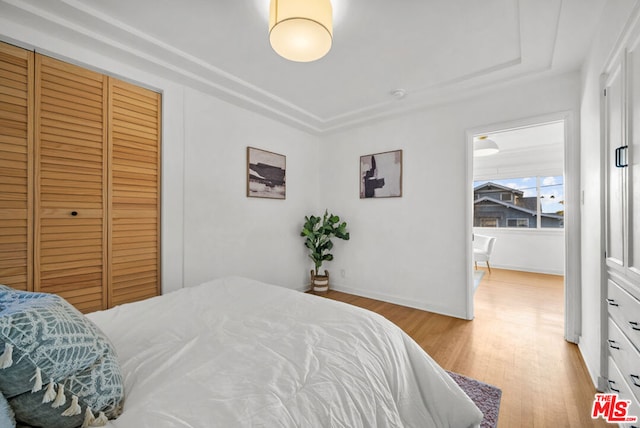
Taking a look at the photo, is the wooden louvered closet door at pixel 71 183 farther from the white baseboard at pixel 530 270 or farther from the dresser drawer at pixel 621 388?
the white baseboard at pixel 530 270

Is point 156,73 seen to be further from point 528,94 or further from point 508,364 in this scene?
point 508,364

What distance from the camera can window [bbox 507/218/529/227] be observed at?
18.6ft

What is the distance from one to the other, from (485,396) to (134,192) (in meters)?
3.12

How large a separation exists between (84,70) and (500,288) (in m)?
5.76

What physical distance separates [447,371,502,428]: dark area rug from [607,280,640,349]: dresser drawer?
0.80m

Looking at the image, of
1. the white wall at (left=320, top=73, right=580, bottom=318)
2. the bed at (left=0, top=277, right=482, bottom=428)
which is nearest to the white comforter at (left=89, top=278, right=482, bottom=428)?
the bed at (left=0, top=277, right=482, bottom=428)

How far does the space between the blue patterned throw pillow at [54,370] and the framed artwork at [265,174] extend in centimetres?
257

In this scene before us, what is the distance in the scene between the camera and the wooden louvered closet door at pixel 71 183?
1.88m

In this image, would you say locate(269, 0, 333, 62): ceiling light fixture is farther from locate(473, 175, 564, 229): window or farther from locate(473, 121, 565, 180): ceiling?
locate(473, 175, 564, 229): window

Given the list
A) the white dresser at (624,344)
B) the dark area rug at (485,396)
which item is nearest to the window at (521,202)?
the white dresser at (624,344)

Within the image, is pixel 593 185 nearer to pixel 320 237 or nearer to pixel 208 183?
pixel 320 237

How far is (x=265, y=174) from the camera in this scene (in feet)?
11.3

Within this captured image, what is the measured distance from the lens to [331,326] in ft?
4.18

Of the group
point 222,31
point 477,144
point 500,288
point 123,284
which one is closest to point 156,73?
point 222,31
